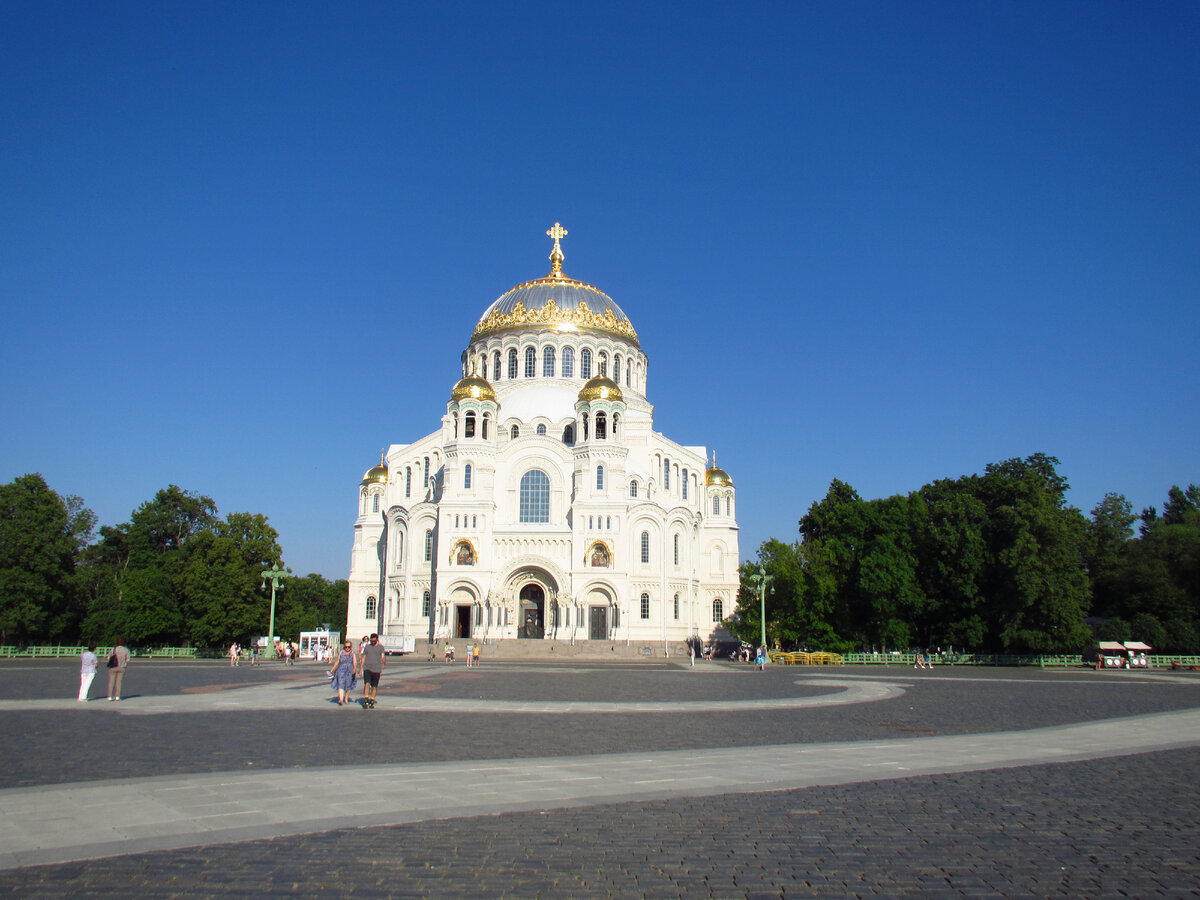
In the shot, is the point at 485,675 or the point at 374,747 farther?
the point at 485,675

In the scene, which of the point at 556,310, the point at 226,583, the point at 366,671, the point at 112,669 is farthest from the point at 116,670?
the point at 556,310

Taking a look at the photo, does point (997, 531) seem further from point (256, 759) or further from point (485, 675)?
point (256, 759)

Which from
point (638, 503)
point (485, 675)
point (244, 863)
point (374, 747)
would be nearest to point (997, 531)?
point (638, 503)

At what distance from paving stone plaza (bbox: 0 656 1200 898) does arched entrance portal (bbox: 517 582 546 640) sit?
3664cm

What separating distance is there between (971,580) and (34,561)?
46.9 m

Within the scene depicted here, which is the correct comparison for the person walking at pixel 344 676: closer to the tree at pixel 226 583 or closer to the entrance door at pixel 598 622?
the tree at pixel 226 583

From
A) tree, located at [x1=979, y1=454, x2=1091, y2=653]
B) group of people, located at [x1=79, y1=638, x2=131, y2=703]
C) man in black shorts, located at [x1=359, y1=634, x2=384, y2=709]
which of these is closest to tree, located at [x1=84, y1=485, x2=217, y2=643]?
group of people, located at [x1=79, y1=638, x2=131, y2=703]

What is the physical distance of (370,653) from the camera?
61.4 feet

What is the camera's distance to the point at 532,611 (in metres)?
55.0

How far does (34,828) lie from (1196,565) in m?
56.3

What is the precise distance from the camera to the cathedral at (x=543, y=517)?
53.4 m

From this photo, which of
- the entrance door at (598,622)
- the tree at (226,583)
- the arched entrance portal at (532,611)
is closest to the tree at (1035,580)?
the entrance door at (598,622)

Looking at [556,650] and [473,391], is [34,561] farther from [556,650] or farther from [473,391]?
[556,650]

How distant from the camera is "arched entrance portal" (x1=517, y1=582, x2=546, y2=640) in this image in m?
54.6
